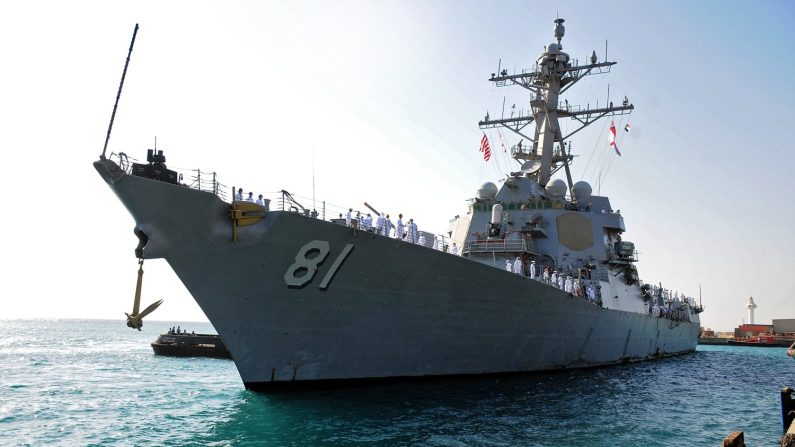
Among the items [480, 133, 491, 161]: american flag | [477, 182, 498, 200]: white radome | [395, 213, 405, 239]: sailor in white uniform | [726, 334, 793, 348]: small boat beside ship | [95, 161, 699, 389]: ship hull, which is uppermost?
[480, 133, 491, 161]: american flag

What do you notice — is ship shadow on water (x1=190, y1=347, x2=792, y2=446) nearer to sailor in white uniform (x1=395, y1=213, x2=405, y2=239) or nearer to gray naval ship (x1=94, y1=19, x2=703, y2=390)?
gray naval ship (x1=94, y1=19, x2=703, y2=390)

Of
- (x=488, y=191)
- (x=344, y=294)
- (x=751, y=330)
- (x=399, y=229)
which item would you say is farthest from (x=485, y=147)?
(x=751, y=330)

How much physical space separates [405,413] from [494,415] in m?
1.72

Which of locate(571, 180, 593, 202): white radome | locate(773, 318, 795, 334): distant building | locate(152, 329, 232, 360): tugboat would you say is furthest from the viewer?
locate(773, 318, 795, 334): distant building

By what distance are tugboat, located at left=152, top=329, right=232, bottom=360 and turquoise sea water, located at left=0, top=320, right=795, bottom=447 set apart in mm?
12102

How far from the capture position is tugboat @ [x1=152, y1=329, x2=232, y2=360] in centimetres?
3027

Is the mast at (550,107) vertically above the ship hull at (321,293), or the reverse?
the mast at (550,107)

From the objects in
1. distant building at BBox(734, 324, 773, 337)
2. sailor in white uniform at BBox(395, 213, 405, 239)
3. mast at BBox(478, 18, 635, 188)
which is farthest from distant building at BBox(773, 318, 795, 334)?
sailor in white uniform at BBox(395, 213, 405, 239)

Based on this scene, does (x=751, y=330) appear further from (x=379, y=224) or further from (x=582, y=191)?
(x=379, y=224)

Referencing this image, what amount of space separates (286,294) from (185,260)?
6.51 ft

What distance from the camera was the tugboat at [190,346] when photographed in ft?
99.3

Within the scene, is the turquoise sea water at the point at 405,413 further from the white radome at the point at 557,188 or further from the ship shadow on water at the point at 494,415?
the white radome at the point at 557,188

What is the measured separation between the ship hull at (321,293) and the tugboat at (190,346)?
19.2 meters

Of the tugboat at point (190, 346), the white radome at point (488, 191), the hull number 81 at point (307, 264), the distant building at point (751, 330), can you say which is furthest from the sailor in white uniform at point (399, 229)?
the distant building at point (751, 330)
